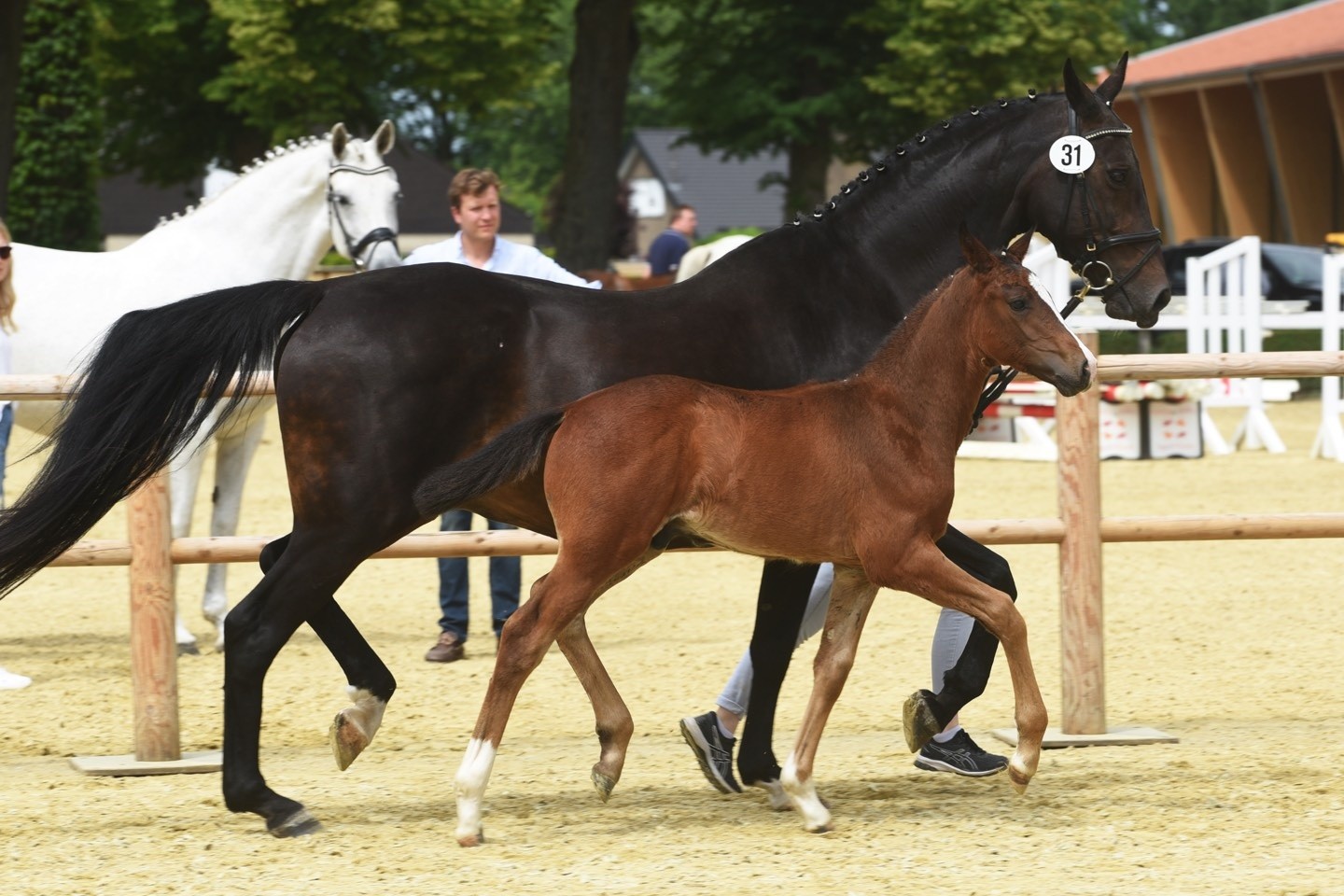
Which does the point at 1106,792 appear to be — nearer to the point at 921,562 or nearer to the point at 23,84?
the point at 921,562

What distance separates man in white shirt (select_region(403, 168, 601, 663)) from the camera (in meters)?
6.70

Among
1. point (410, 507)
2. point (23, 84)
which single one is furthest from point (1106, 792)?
point (23, 84)

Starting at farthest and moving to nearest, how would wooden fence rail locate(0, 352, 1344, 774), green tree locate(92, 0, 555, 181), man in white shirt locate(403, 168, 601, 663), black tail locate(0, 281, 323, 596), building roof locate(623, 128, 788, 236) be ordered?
building roof locate(623, 128, 788, 236), green tree locate(92, 0, 555, 181), man in white shirt locate(403, 168, 601, 663), wooden fence rail locate(0, 352, 1344, 774), black tail locate(0, 281, 323, 596)

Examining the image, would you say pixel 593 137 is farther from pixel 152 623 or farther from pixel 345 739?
pixel 345 739

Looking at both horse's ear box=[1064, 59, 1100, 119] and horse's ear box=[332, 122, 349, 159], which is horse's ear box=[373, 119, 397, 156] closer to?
horse's ear box=[332, 122, 349, 159]

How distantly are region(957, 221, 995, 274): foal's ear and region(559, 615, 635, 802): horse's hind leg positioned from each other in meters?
1.39

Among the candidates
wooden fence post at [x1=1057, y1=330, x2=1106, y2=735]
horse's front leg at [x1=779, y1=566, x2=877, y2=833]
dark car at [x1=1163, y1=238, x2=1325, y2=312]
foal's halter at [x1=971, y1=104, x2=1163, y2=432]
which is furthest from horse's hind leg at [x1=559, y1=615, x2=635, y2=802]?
dark car at [x1=1163, y1=238, x2=1325, y2=312]

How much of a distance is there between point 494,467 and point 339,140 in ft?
11.7

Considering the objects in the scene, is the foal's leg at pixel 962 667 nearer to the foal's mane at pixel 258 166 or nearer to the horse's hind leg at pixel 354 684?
the horse's hind leg at pixel 354 684

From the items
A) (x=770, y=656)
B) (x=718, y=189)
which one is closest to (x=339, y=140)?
(x=770, y=656)

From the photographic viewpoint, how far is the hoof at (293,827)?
4.49 meters

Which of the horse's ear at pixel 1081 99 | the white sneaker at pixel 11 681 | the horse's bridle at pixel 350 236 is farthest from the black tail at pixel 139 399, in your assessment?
the horse's bridle at pixel 350 236

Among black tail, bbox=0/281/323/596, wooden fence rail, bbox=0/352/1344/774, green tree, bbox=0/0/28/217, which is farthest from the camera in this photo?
green tree, bbox=0/0/28/217

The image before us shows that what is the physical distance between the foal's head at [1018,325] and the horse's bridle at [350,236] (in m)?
3.44
